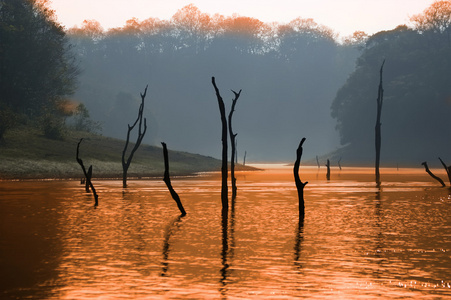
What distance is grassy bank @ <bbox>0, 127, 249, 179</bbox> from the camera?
7469cm

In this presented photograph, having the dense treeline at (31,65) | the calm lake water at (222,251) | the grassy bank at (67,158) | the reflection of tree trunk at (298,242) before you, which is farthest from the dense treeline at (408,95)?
the reflection of tree trunk at (298,242)

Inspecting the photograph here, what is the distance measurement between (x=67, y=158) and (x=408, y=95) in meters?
90.2

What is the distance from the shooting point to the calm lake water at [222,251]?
16750 millimetres

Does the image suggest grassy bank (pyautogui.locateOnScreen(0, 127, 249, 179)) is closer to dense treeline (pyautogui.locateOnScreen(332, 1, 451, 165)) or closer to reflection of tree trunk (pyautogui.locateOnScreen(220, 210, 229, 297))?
reflection of tree trunk (pyautogui.locateOnScreen(220, 210, 229, 297))

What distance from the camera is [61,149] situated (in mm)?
86188

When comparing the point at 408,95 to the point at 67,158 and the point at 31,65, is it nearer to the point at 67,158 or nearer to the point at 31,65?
the point at 31,65

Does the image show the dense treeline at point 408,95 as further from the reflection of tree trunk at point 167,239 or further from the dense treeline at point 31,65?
the reflection of tree trunk at point 167,239

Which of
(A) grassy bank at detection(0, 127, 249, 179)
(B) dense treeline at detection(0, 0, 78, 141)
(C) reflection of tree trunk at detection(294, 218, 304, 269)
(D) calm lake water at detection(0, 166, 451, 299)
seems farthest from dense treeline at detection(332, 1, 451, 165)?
(C) reflection of tree trunk at detection(294, 218, 304, 269)

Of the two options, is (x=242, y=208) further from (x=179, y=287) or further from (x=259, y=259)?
(x=179, y=287)

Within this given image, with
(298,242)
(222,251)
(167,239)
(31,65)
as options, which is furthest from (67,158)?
(222,251)

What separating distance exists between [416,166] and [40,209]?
11688cm

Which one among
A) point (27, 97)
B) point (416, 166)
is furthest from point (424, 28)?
point (27, 97)

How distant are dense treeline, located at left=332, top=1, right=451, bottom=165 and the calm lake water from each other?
115391 millimetres

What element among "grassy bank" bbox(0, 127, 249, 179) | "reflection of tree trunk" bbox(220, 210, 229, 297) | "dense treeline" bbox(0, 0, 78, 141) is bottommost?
"reflection of tree trunk" bbox(220, 210, 229, 297)
